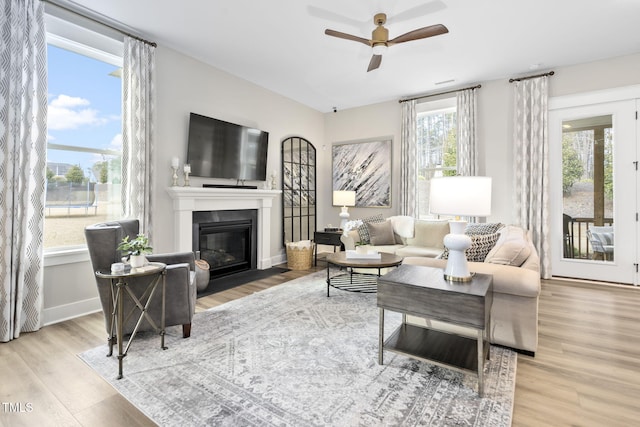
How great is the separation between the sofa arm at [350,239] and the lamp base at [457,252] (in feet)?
8.70

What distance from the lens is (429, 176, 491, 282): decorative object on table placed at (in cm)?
198

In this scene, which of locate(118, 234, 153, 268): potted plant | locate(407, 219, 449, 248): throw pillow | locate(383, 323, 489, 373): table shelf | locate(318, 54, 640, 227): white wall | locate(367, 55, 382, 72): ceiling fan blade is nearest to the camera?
locate(383, 323, 489, 373): table shelf

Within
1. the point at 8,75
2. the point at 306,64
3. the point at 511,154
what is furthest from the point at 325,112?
the point at 8,75

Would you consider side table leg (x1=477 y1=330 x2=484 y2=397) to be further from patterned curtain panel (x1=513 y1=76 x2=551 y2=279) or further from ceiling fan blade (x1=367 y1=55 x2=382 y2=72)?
patterned curtain panel (x1=513 y1=76 x2=551 y2=279)

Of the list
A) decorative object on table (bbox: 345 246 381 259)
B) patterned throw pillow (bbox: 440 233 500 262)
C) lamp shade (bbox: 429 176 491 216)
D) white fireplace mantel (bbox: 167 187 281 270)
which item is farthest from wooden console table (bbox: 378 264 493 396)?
white fireplace mantel (bbox: 167 187 281 270)

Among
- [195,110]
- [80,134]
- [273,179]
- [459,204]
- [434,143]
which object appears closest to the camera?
[459,204]

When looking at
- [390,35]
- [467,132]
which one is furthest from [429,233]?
[390,35]

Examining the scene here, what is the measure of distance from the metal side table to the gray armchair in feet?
0.20

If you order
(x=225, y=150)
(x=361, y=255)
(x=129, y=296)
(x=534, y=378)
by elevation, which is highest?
(x=225, y=150)

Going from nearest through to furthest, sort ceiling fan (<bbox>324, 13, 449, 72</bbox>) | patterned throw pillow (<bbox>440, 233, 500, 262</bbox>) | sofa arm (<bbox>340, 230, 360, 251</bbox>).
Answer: patterned throw pillow (<bbox>440, 233, 500, 262</bbox>), ceiling fan (<bbox>324, 13, 449, 72</bbox>), sofa arm (<bbox>340, 230, 360, 251</bbox>)

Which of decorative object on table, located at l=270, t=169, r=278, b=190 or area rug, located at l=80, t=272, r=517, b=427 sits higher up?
decorative object on table, located at l=270, t=169, r=278, b=190

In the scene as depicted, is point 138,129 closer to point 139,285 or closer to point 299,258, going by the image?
point 139,285

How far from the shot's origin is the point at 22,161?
2.65 meters

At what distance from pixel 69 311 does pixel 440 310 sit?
331cm
